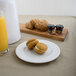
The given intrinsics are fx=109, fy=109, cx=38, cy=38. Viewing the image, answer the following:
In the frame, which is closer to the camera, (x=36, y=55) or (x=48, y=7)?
(x=36, y=55)

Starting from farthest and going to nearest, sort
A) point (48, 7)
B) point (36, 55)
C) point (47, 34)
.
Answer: point (48, 7) < point (47, 34) < point (36, 55)

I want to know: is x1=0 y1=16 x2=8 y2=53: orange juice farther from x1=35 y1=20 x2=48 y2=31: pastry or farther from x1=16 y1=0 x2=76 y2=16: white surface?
x1=16 y1=0 x2=76 y2=16: white surface

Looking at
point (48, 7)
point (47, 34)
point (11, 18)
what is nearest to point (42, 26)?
point (47, 34)

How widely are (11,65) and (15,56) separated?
7 centimetres

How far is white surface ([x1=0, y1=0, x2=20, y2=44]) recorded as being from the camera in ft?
1.90

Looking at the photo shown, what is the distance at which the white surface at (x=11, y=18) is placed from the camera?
58cm

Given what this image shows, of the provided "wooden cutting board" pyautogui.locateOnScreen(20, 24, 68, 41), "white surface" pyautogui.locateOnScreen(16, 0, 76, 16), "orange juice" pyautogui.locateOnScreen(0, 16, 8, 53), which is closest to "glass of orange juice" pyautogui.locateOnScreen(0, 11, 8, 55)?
"orange juice" pyautogui.locateOnScreen(0, 16, 8, 53)

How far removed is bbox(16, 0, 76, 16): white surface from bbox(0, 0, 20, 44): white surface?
0.83m

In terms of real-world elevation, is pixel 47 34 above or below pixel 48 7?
below

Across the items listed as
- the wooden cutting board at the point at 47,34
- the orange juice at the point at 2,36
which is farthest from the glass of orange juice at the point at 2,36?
the wooden cutting board at the point at 47,34

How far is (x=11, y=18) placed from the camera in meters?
0.62

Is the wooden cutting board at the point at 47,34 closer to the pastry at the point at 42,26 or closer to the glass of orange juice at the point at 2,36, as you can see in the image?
the pastry at the point at 42,26

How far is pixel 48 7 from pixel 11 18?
0.87m

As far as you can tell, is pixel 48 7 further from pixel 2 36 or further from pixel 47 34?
pixel 2 36
